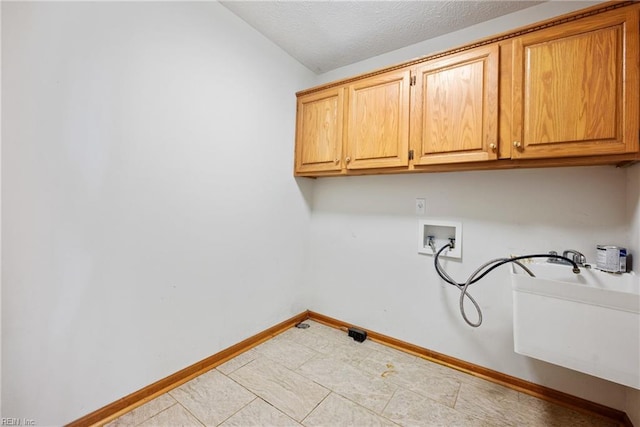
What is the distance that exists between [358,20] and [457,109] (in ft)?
3.07

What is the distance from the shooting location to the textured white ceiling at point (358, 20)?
5.34ft

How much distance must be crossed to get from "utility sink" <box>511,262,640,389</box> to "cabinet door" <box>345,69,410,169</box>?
102cm

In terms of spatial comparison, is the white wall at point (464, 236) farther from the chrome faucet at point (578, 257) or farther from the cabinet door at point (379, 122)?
the cabinet door at point (379, 122)

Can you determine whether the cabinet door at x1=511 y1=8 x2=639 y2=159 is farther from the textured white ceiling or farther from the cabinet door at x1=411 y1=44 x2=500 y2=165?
the textured white ceiling

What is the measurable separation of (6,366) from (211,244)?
962 mm

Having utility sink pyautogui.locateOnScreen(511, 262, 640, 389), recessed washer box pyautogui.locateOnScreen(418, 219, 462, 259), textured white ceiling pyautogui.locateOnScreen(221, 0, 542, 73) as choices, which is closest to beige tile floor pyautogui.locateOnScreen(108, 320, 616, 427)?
utility sink pyautogui.locateOnScreen(511, 262, 640, 389)

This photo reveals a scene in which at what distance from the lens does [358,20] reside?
1763mm

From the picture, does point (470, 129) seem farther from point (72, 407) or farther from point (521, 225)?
point (72, 407)

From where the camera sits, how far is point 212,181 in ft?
5.60

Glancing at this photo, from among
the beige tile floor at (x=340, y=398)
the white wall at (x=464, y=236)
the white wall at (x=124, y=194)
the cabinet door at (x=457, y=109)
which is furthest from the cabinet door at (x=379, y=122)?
the beige tile floor at (x=340, y=398)

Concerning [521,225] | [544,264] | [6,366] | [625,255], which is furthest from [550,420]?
[6,366]

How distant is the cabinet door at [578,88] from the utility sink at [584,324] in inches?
25.3

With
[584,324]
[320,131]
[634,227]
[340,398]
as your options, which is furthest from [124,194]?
[634,227]

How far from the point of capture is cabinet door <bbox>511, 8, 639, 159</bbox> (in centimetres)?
Answer: 114
